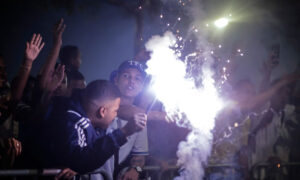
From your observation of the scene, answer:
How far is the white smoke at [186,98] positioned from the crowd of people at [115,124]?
0.20 m

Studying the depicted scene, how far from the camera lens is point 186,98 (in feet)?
14.5

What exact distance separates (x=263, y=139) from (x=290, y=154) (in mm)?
754

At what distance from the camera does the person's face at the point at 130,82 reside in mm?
4152

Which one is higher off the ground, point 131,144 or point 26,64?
point 26,64

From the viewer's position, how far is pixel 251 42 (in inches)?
396

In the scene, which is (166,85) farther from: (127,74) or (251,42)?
(251,42)

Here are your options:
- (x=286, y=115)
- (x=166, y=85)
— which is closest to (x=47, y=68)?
(x=166, y=85)

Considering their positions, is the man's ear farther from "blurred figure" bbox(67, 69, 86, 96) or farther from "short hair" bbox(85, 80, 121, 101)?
"blurred figure" bbox(67, 69, 86, 96)

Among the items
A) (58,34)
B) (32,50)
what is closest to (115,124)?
(32,50)

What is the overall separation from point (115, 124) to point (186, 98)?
4.47 ft

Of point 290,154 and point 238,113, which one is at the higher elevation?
point 238,113

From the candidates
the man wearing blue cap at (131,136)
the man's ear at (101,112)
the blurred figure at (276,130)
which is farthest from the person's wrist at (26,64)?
the blurred figure at (276,130)

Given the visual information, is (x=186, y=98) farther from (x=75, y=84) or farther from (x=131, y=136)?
(x=75, y=84)

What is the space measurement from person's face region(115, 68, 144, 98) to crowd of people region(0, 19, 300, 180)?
0.6 inches
